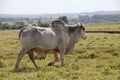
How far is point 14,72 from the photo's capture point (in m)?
12.7

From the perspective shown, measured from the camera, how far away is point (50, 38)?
47.2 ft

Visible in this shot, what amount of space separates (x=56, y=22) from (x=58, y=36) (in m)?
0.84

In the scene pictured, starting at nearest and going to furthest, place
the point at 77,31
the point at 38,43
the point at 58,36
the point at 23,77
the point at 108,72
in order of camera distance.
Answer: the point at 23,77 → the point at 108,72 → the point at 38,43 → the point at 58,36 → the point at 77,31

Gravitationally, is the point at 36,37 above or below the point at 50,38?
above

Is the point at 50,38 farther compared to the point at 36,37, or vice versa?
the point at 50,38

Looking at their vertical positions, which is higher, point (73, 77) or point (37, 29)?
point (37, 29)

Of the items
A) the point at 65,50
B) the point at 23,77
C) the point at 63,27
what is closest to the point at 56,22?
the point at 63,27

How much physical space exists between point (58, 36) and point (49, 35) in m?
0.88

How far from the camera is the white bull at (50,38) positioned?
13.7 meters

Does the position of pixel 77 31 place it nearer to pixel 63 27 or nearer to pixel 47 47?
pixel 63 27

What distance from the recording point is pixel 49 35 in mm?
14367

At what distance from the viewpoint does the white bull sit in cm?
1373

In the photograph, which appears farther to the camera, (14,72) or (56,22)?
(56,22)

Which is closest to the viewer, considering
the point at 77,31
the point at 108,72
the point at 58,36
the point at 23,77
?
the point at 23,77
